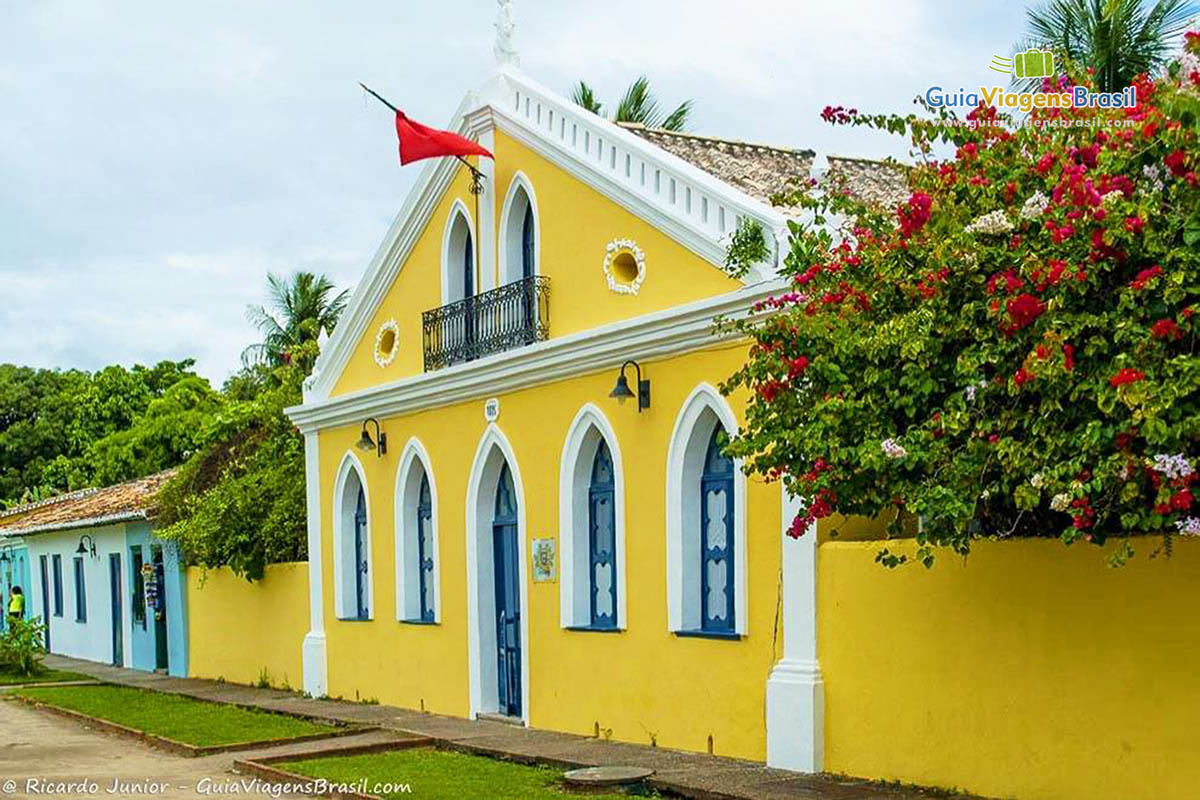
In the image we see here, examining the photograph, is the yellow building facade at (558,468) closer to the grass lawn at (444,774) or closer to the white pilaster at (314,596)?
the white pilaster at (314,596)

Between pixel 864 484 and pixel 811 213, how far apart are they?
3.86m

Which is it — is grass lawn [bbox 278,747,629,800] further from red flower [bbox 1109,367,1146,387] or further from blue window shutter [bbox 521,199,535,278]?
red flower [bbox 1109,367,1146,387]

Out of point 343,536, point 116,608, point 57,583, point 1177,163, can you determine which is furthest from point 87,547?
point 1177,163

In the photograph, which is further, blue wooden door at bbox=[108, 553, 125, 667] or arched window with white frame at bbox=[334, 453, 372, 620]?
blue wooden door at bbox=[108, 553, 125, 667]

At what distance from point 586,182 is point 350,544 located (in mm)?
7146

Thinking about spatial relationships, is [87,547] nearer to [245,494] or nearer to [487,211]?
[245,494]

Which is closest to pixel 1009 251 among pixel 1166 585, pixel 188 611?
pixel 1166 585

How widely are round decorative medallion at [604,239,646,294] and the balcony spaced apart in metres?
1.20

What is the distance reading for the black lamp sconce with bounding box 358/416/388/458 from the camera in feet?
65.6

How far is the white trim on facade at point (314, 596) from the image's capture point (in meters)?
21.4

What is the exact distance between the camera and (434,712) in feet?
61.1

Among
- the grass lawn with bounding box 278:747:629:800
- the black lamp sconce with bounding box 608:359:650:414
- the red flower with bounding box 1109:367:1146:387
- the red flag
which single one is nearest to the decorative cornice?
the black lamp sconce with bounding box 608:359:650:414

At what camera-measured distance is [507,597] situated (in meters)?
17.7

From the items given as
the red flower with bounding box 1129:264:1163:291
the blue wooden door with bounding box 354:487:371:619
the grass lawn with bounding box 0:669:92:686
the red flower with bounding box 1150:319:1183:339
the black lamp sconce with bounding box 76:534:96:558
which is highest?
the red flower with bounding box 1129:264:1163:291
